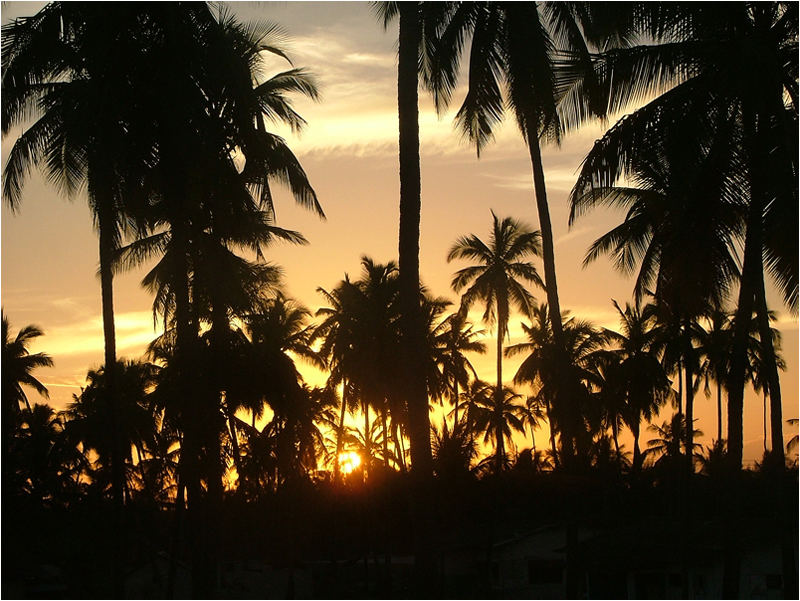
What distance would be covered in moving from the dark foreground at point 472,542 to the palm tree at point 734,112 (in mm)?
4243

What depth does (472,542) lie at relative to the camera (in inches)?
1476

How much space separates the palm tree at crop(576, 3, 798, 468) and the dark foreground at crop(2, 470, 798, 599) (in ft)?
13.9

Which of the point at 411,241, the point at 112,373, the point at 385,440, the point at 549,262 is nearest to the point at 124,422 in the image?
the point at 112,373

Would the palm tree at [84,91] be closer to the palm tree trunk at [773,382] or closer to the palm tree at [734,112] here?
the palm tree at [734,112]

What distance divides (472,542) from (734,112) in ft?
81.4

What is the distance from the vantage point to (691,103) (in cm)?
1622

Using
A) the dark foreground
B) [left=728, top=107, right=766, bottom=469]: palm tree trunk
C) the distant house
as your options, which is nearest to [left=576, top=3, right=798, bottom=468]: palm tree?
[left=728, top=107, right=766, bottom=469]: palm tree trunk

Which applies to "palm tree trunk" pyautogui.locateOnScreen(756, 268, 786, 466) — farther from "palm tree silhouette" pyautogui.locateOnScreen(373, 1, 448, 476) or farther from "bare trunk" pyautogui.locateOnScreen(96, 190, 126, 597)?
"bare trunk" pyautogui.locateOnScreen(96, 190, 126, 597)

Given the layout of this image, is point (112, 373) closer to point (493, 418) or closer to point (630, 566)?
point (630, 566)

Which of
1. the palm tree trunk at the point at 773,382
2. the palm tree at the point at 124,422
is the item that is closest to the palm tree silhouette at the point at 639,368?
the palm tree trunk at the point at 773,382

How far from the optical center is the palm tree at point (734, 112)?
50.5 feet

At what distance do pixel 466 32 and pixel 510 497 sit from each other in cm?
1864

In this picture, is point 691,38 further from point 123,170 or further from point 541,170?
point 123,170

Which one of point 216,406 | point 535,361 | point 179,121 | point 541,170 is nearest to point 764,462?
point 535,361
